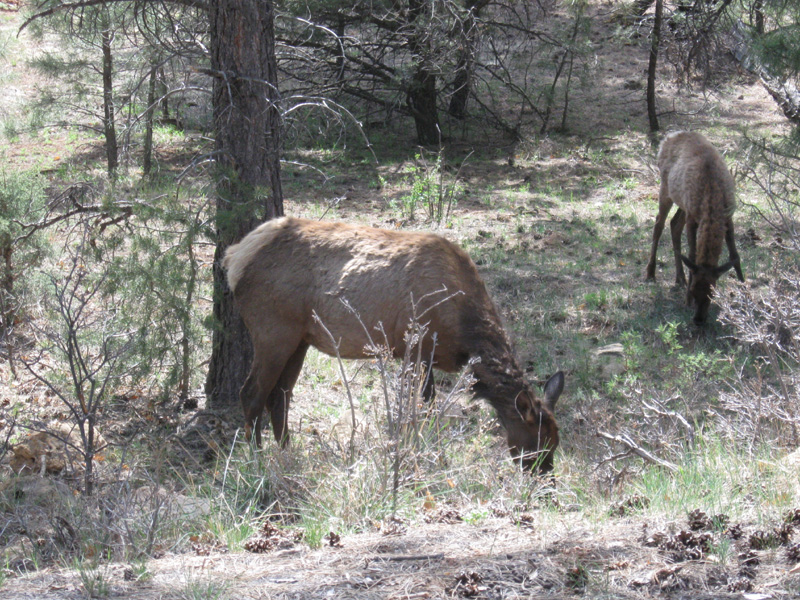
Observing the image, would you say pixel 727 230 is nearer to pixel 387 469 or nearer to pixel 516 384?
pixel 516 384

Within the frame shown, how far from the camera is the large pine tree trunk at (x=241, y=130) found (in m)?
7.66

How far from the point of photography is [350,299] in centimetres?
709

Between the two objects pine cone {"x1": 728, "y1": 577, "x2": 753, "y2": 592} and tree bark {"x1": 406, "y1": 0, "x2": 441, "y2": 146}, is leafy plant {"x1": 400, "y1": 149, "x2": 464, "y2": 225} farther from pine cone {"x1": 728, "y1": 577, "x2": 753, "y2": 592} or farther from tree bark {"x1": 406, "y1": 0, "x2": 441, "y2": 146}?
pine cone {"x1": 728, "y1": 577, "x2": 753, "y2": 592}

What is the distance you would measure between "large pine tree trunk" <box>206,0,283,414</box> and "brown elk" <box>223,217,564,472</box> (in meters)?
0.53

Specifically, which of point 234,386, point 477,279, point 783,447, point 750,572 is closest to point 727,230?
point 477,279

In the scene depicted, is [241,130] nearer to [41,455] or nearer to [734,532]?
[41,455]

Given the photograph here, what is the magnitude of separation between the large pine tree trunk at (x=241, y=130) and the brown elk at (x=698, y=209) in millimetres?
5368

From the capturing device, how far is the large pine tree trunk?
302 inches

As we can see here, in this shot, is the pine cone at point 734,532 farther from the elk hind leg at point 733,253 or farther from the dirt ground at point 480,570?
the elk hind leg at point 733,253

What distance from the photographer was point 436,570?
146 inches

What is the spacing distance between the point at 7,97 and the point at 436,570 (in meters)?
19.0

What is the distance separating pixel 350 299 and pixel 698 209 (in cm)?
562

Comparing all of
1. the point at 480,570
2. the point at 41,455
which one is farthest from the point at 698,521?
the point at 41,455

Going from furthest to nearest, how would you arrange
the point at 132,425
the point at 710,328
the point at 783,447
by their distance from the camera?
the point at 710,328 → the point at 132,425 → the point at 783,447
